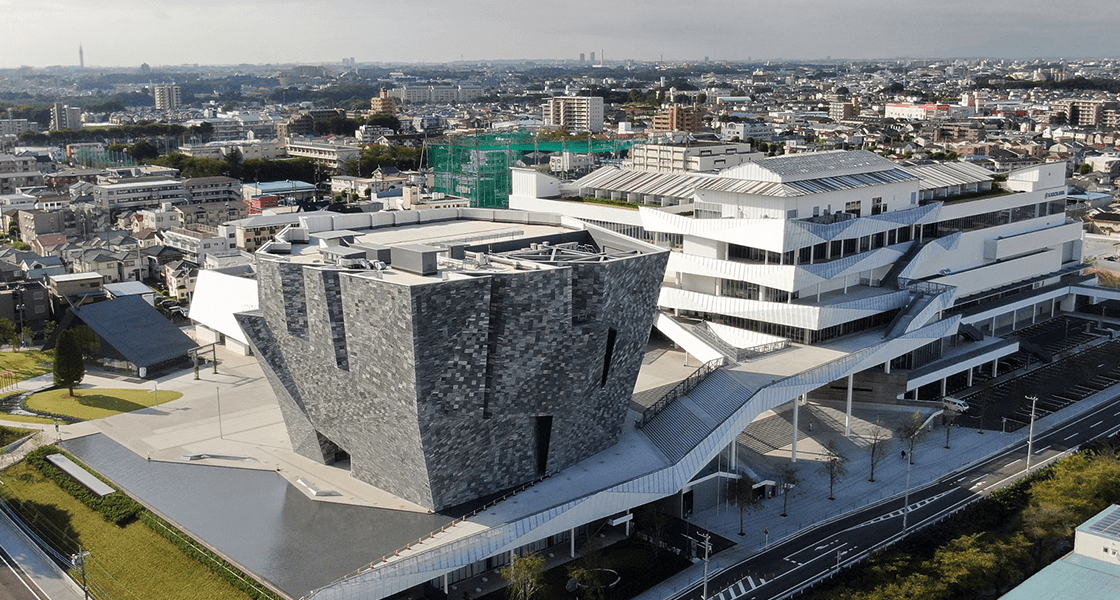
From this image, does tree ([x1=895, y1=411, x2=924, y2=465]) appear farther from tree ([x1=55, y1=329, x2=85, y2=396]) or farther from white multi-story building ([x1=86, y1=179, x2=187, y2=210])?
white multi-story building ([x1=86, y1=179, x2=187, y2=210])

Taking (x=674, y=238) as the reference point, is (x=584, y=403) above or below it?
below

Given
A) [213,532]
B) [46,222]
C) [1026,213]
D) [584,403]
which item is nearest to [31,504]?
[213,532]

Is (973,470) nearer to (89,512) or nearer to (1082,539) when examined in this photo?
(1082,539)

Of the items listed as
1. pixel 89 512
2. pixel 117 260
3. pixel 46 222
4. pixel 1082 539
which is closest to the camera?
pixel 1082 539

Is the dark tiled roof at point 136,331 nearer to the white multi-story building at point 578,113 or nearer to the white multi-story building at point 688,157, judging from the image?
the white multi-story building at point 688,157

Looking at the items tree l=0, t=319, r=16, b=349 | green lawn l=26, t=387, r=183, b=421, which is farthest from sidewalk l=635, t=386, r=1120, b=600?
tree l=0, t=319, r=16, b=349

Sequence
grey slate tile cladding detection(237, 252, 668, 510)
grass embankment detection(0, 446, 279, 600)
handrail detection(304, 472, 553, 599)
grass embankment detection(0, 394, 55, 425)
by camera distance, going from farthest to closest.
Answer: grass embankment detection(0, 394, 55, 425)
grey slate tile cladding detection(237, 252, 668, 510)
grass embankment detection(0, 446, 279, 600)
handrail detection(304, 472, 553, 599)
